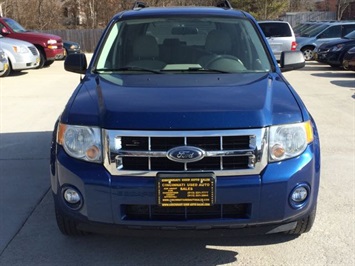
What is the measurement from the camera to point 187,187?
2.86m

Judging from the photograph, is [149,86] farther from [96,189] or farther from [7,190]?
[7,190]

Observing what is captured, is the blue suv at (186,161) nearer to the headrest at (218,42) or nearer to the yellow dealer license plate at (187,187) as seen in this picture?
the yellow dealer license plate at (187,187)

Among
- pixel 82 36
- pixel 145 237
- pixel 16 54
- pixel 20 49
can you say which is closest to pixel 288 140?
pixel 145 237

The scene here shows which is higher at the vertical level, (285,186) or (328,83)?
(285,186)

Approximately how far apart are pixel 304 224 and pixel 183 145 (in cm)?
122

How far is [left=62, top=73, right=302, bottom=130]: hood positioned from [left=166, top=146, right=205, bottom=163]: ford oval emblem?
135 mm

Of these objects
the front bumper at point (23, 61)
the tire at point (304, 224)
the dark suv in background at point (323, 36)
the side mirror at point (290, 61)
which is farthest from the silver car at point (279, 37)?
the tire at point (304, 224)

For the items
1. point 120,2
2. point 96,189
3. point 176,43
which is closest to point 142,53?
point 176,43

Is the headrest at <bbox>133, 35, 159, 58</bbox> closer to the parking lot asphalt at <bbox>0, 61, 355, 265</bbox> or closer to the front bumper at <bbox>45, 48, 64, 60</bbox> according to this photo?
the parking lot asphalt at <bbox>0, 61, 355, 265</bbox>

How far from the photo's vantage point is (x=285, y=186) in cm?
293

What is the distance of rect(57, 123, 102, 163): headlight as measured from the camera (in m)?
2.98

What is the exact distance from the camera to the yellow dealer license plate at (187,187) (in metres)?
2.86

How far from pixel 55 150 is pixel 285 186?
5.28 feet

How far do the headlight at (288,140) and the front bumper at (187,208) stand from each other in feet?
0.17
